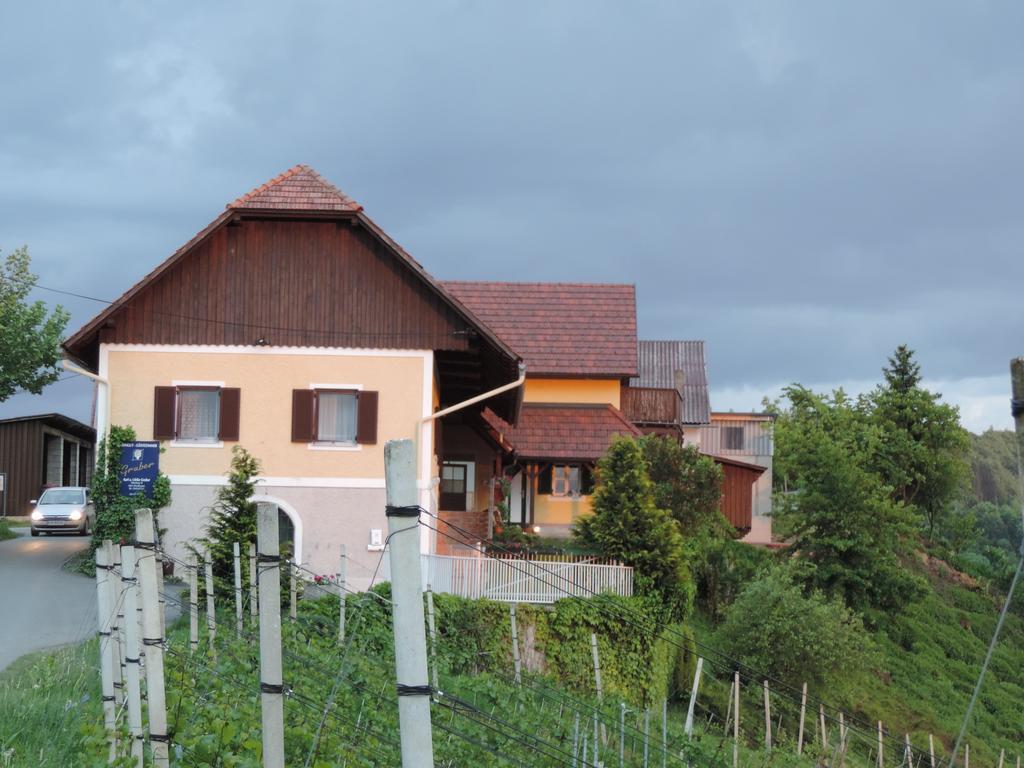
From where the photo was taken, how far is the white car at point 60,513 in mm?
37625

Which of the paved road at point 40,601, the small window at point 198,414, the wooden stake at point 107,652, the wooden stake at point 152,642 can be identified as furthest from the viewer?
the small window at point 198,414

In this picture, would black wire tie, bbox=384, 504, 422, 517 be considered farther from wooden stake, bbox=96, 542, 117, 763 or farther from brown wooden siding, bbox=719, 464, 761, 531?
brown wooden siding, bbox=719, 464, 761, 531

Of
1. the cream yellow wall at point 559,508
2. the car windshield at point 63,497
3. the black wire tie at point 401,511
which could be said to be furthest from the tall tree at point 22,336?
the black wire tie at point 401,511

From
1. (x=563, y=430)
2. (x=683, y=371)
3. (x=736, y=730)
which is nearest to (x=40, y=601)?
(x=736, y=730)

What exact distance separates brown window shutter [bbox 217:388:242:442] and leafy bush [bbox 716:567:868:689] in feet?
40.3

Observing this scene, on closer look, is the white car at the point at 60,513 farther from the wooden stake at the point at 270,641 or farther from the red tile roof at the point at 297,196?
the wooden stake at the point at 270,641

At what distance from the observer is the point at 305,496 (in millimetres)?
26375

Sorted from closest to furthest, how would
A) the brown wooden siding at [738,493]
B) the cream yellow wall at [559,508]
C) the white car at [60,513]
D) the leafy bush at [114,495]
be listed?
the leafy bush at [114,495] < the white car at [60,513] < the cream yellow wall at [559,508] < the brown wooden siding at [738,493]

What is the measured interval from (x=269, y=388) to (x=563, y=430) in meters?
13.9

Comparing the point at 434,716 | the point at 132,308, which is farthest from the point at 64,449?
the point at 434,716

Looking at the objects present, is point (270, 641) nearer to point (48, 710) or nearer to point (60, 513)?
A: point (48, 710)

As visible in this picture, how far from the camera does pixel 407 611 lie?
5168 millimetres

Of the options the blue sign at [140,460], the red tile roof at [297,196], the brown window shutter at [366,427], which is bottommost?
the blue sign at [140,460]

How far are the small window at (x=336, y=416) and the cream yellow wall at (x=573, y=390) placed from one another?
1383cm
